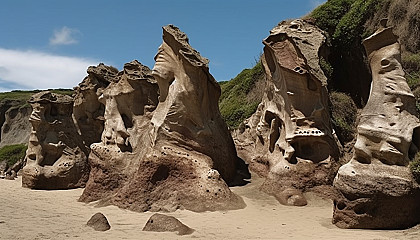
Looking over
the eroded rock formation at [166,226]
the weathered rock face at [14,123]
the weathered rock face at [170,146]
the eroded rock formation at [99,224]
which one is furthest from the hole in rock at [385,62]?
the weathered rock face at [14,123]

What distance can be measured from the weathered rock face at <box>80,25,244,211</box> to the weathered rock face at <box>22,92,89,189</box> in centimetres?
253

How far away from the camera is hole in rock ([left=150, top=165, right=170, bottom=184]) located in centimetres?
941

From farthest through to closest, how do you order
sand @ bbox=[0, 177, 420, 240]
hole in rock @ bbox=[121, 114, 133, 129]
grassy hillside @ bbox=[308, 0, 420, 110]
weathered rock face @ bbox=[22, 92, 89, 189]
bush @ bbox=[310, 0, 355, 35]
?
bush @ bbox=[310, 0, 355, 35] → grassy hillside @ bbox=[308, 0, 420, 110] → weathered rock face @ bbox=[22, 92, 89, 189] → hole in rock @ bbox=[121, 114, 133, 129] → sand @ bbox=[0, 177, 420, 240]

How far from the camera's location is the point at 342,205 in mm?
7066

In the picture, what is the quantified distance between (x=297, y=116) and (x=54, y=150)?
24.3 feet

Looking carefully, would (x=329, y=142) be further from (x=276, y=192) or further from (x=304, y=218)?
(x=304, y=218)

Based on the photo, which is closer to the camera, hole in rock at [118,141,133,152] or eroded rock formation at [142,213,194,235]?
eroded rock formation at [142,213,194,235]

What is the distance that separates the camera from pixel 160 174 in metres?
9.47

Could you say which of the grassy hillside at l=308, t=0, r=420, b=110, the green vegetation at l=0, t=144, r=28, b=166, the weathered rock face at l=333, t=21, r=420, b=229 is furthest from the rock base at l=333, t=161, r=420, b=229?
the green vegetation at l=0, t=144, r=28, b=166

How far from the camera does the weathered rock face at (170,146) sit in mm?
9062

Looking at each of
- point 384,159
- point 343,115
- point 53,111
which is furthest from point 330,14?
point 384,159

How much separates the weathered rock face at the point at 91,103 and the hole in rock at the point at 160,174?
534 cm

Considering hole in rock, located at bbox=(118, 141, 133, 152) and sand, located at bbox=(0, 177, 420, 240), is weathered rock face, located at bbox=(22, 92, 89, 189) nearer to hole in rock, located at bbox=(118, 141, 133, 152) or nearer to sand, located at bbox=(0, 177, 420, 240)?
sand, located at bbox=(0, 177, 420, 240)

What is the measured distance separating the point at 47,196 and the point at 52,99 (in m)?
3.60
